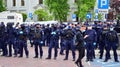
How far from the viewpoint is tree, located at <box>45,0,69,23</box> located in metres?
68.2

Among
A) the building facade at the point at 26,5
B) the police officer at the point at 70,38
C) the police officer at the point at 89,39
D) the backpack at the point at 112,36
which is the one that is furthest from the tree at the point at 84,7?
the backpack at the point at 112,36

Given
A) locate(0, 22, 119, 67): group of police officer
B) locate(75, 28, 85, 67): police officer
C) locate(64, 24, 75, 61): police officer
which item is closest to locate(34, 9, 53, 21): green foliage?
locate(0, 22, 119, 67): group of police officer

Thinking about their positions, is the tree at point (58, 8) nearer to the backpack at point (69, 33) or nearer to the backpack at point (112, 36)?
the backpack at point (69, 33)

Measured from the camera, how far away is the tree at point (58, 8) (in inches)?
2687

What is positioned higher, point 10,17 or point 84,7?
point 84,7

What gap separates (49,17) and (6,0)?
21.7 meters

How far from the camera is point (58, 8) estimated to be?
69.1m

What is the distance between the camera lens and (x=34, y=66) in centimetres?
2053

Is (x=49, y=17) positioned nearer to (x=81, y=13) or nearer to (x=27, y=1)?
(x=81, y=13)

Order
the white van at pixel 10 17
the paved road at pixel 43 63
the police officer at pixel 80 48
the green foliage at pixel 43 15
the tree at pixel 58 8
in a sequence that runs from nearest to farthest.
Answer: the police officer at pixel 80 48
the paved road at pixel 43 63
the white van at pixel 10 17
the tree at pixel 58 8
the green foliage at pixel 43 15

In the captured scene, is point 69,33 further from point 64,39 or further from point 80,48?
point 80,48

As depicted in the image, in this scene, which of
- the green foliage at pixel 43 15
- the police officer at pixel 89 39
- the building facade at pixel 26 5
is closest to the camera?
the police officer at pixel 89 39

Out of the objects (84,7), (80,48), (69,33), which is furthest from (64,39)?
(84,7)

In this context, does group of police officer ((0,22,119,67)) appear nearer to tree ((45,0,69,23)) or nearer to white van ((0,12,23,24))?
white van ((0,12,23,24))
